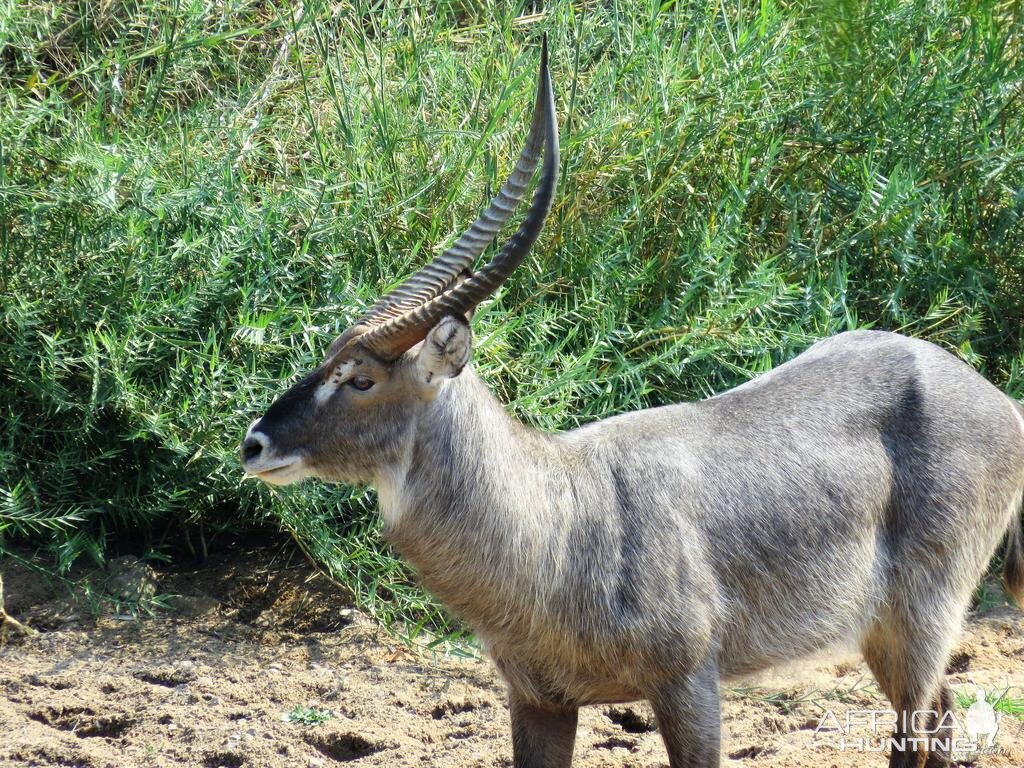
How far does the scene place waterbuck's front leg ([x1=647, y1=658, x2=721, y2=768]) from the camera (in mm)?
3518

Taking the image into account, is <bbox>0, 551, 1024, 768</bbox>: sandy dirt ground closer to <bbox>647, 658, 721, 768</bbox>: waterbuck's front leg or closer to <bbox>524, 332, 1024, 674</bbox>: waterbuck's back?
<bbox>524, 332, 1024, 674</bbox>: waterbuck's back

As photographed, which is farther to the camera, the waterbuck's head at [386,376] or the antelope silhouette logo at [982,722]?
the antelope silhouette logo at [982,722]

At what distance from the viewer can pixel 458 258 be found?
369 centimetres

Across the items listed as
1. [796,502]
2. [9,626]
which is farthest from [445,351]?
[9,626]

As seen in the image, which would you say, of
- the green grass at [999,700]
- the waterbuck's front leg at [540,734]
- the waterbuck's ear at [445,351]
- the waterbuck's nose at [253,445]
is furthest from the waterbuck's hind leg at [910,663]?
the waterbuck's nose at [253,445]

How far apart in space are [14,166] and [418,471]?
2.43 metres

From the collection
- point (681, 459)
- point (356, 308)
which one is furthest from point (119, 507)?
point (681, 459)

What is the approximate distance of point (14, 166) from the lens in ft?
16.4

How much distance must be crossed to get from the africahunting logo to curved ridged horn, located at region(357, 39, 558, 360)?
197cm

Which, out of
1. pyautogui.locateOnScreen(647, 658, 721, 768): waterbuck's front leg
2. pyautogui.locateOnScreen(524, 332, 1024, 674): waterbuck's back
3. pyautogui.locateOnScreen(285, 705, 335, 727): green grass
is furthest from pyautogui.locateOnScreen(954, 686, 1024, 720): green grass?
pyautogui.locateOnScreen(285, 705, 335, 727): green grass

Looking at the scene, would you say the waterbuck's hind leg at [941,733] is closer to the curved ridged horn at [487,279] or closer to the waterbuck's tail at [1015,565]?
the waterbuck's tail at [1015,565]

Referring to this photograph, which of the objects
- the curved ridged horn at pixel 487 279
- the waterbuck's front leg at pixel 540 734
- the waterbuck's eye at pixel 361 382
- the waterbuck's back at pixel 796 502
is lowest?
the waterbuck's front leg at pixel 540 734

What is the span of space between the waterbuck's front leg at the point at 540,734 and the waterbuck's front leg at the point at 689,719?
0.35 metres

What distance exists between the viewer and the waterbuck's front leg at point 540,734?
3.79m
